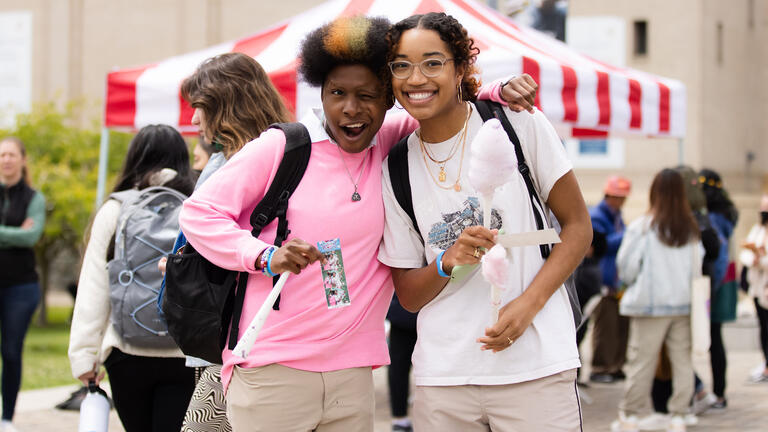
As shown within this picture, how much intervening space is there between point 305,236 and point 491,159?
2.08ft

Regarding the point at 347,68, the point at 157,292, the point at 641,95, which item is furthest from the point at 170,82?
the point at 347,68

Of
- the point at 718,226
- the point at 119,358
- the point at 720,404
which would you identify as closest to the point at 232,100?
the point at 119,358

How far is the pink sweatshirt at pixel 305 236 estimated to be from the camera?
2.46m

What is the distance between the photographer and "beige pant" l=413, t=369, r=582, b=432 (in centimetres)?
236

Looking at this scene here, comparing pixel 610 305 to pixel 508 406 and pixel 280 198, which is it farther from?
pixel 280 198

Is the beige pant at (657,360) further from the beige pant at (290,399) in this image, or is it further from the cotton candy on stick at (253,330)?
the cotton candy on stick at (253,330)

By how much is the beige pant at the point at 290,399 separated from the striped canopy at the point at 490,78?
10.1 feet

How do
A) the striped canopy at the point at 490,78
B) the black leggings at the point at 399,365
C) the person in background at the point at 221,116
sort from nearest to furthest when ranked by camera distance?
Answer: the person in background at the point at 221,116 → the striped canopy at the point at 490,78 → the black leggings at the point at 399,365

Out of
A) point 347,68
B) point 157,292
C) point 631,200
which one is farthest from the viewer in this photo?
point 631,200

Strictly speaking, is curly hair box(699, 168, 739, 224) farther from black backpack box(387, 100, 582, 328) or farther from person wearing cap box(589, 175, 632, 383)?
black backpack box(387, 100, 582, 328)

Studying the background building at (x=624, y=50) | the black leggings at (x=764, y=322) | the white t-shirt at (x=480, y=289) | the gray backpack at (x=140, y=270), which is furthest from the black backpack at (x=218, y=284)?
the background building at (x=624, y=50)

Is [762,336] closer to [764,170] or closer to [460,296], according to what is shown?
[460,296]

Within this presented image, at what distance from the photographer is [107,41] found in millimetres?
27344

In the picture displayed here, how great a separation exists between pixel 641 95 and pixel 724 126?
55.0 feet
